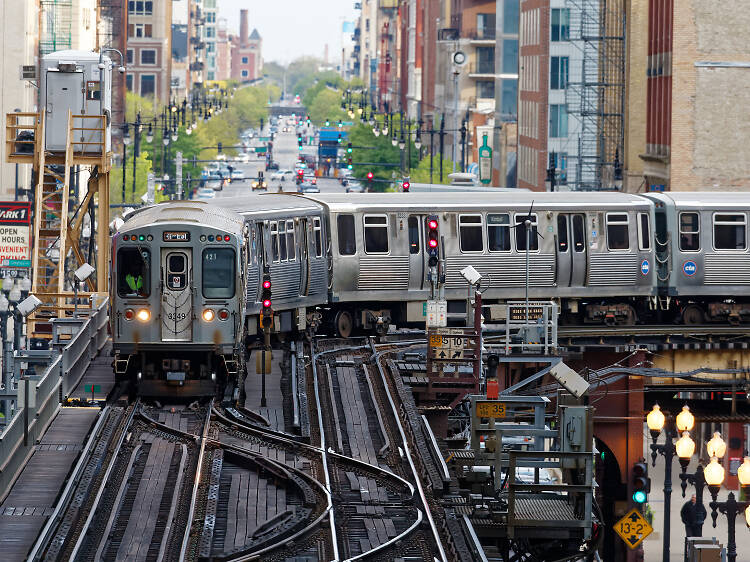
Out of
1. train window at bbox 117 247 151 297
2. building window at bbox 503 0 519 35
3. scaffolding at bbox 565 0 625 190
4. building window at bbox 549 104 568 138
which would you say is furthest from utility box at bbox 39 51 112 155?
building window at bbox 503 0 519 35

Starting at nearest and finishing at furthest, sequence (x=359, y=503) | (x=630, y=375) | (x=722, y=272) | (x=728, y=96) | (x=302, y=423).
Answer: (x=359, y=503), (x=302, y=423), (x=630, y=375), (x=722, y=272), (x=728, y=96)

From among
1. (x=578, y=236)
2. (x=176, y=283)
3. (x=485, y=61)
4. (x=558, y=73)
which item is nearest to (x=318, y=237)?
(x=578, y=236)

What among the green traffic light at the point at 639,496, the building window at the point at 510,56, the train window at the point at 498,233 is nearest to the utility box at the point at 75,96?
the train window at the point at 498,233

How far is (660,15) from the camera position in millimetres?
64562

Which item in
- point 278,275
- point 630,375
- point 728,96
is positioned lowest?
point 630,375

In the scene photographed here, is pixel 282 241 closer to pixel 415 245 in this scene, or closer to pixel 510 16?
pixel 415 245

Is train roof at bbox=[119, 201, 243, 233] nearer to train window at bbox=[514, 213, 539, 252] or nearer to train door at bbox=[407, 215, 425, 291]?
train door at bbox=[407, 215, 425, 291]

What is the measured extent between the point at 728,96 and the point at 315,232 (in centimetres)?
2943

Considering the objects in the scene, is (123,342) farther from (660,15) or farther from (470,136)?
(470,136)

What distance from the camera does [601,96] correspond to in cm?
7788

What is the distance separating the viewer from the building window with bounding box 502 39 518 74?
371ft

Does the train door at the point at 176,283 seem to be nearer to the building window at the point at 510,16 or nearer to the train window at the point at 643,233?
the train window at the point at 643,233

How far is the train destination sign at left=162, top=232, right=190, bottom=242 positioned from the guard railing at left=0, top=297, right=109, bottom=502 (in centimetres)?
261

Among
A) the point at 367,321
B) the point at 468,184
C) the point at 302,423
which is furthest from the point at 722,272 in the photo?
the point at 468,184
